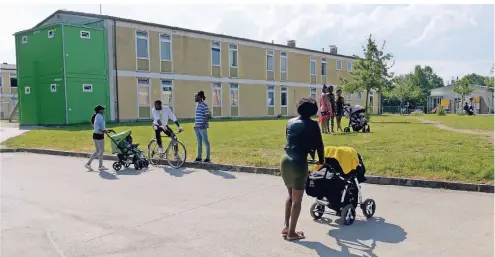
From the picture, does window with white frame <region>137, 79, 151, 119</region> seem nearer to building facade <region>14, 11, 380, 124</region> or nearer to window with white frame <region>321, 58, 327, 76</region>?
building facade <region>14, 11, 380, 124</region>

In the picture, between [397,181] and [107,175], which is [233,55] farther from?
[397,181]

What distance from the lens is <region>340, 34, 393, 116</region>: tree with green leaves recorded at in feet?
99.2

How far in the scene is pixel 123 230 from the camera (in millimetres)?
5699

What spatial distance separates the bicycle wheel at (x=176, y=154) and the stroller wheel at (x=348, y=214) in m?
5.98

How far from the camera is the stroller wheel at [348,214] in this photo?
5727 mm

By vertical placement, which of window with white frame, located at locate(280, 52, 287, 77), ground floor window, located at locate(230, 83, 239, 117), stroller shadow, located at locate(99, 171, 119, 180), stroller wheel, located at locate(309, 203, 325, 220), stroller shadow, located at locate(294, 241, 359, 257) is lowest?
stroller shadow, located at locate(294, 241, 359, 257)

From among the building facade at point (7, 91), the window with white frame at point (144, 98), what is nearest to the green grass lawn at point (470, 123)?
the window with white frame at point (144, 98)

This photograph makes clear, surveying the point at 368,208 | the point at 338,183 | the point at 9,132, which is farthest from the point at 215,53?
the point at 338,183

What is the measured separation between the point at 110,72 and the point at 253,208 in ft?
79.5

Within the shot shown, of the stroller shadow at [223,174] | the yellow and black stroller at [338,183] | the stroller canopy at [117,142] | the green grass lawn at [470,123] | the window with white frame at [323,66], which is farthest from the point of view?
the window with white frame at [323,66]

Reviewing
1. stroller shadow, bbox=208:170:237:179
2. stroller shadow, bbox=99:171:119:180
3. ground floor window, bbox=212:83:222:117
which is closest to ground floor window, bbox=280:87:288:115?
ground floor window, bbox=212:83:222:117

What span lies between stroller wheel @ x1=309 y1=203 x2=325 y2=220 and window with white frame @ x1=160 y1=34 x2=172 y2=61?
2679 cm

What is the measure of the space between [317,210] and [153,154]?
22.1 feet

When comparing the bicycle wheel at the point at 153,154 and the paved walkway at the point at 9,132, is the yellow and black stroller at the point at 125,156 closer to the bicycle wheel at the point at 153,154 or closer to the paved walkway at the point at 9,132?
the bicycle wheel at the point at 153,154
